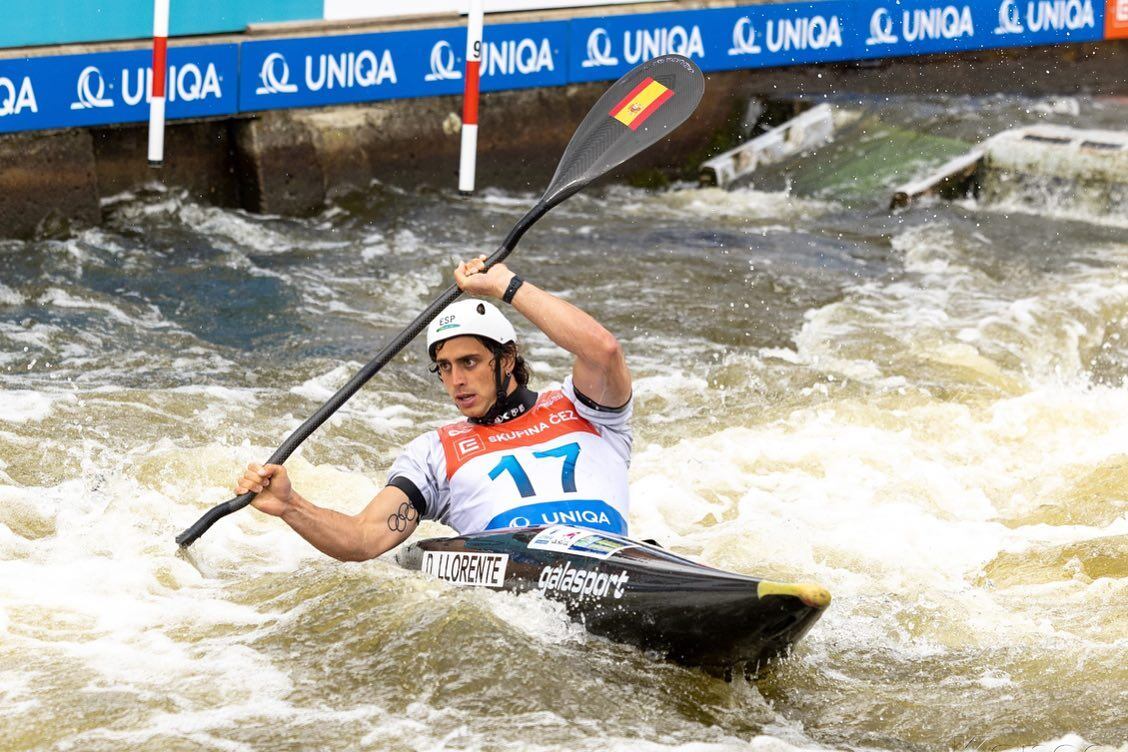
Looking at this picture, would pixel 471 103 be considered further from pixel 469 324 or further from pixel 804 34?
pixel 804 34

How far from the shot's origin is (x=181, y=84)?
872 centimetres

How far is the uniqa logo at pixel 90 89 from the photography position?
27.3ft

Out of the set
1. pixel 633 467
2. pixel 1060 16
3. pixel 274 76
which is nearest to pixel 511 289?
pixel 633 467

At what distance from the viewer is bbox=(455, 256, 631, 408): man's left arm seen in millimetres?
3930

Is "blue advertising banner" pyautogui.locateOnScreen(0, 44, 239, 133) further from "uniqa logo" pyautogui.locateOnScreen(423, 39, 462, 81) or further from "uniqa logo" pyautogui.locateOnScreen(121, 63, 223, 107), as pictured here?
"uniqa logo" pyautogui.locateOnScreen(423, 39, 462, 81)

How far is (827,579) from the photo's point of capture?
4.69 m

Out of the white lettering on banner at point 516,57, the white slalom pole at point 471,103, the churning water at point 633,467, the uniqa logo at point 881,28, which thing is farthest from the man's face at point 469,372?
the uniqa logo at point 881,28

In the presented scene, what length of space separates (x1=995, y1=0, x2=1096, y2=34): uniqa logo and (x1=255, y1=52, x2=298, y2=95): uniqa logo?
5.59m

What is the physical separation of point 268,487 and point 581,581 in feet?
2.64

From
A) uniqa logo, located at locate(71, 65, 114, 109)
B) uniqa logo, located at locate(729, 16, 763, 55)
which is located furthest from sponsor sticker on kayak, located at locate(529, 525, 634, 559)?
uniqa logo, located at locate(729, 16, 763, 55)

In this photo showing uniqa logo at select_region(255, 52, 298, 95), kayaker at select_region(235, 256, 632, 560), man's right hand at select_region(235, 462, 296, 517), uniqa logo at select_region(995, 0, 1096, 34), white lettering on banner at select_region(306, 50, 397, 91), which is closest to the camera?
man's right hand at select_region(235, 462, 296, 517)

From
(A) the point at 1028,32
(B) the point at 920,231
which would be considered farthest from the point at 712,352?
(A) the point at 1028,32

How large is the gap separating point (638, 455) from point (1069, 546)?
5.27ft

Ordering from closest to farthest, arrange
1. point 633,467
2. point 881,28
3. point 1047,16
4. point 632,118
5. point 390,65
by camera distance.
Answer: point 632,118, point 633,467, point 390,65, point 881,28, point 1047,16
